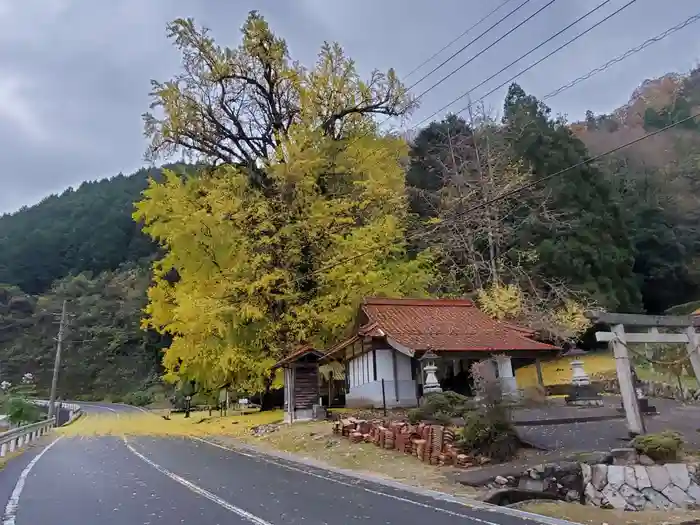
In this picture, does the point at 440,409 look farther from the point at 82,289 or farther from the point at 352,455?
the point at 82,289

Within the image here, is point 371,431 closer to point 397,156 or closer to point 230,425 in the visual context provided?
point 230,425

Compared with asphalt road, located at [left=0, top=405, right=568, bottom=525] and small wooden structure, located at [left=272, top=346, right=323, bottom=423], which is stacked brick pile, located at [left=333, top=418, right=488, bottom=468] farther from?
small wooden structure, located at [left=272, top=346, right=323, bottom=423]

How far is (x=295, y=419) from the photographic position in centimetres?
2258

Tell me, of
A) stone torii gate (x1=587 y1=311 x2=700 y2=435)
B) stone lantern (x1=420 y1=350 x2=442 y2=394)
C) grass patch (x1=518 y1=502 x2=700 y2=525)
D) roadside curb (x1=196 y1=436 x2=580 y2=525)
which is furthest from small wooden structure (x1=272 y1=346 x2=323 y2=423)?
grass patch (x1=518 y1=502 x2=700 y2=525)

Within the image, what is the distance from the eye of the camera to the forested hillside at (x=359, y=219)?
25.0 metres

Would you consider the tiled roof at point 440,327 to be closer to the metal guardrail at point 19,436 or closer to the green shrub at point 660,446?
the green shrub at point 660,446

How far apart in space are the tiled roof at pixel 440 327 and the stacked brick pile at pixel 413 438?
3863mm

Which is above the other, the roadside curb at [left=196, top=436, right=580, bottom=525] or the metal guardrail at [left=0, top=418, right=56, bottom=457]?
the metal guardrail at [left=0, top=418, right=56, bottom=457]

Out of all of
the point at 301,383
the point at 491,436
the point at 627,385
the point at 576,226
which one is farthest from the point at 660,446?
the point at 576,226

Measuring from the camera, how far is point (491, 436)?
12.6 m

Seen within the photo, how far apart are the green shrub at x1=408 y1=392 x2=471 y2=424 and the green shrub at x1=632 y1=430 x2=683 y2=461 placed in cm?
559

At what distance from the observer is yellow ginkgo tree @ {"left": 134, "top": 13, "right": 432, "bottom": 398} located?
24688 mm

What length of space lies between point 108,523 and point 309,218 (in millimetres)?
18782

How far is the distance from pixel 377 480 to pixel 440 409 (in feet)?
16.0
